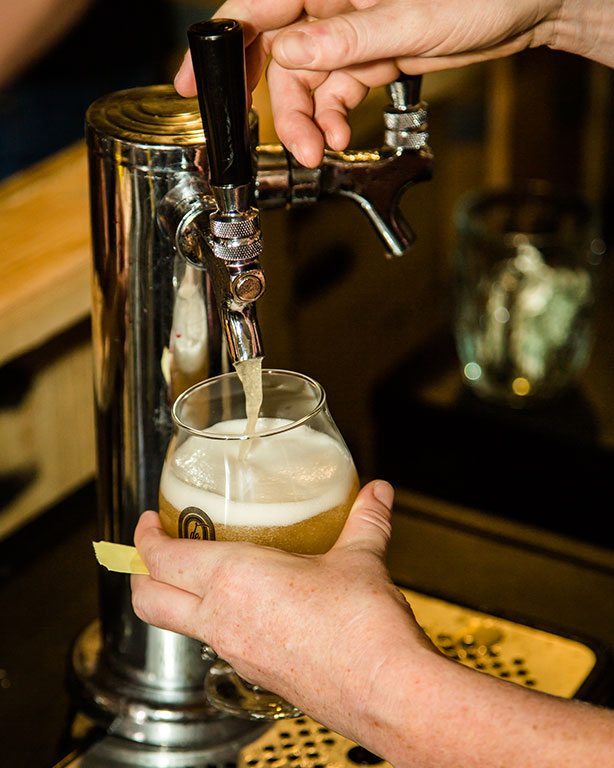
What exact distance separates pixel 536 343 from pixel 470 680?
1236 mm

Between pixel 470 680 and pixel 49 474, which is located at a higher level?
pixel 470 680

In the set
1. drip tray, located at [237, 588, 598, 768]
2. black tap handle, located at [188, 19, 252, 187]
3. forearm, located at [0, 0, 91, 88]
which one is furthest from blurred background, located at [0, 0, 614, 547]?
black tap handle, located at [188, 19, 252, 187]

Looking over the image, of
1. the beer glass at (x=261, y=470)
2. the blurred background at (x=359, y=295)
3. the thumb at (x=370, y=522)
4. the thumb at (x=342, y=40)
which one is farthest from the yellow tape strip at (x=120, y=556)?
the blurred background at (x=359, y=295)

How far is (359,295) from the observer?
9.20ft

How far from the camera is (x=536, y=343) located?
6.47ft

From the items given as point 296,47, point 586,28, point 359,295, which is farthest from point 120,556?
point 359,295

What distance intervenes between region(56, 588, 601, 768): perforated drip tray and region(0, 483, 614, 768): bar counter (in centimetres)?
1

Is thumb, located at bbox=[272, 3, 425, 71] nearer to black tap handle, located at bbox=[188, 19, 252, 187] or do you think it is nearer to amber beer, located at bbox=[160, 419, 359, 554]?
black tap handle, located at bbox=[188, 19, 252, 187]

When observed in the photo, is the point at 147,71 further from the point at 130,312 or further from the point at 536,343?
the point at 130,312

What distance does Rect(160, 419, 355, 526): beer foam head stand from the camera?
86cm

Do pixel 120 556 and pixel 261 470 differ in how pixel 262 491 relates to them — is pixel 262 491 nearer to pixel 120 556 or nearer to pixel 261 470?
pixel 261 470

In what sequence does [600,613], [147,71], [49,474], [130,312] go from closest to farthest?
[130,312] → [600,613] → [49,474] → [147,71]

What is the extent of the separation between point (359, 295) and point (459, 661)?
72.9 inches

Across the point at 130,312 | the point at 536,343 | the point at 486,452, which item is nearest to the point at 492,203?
the point at 536,343
